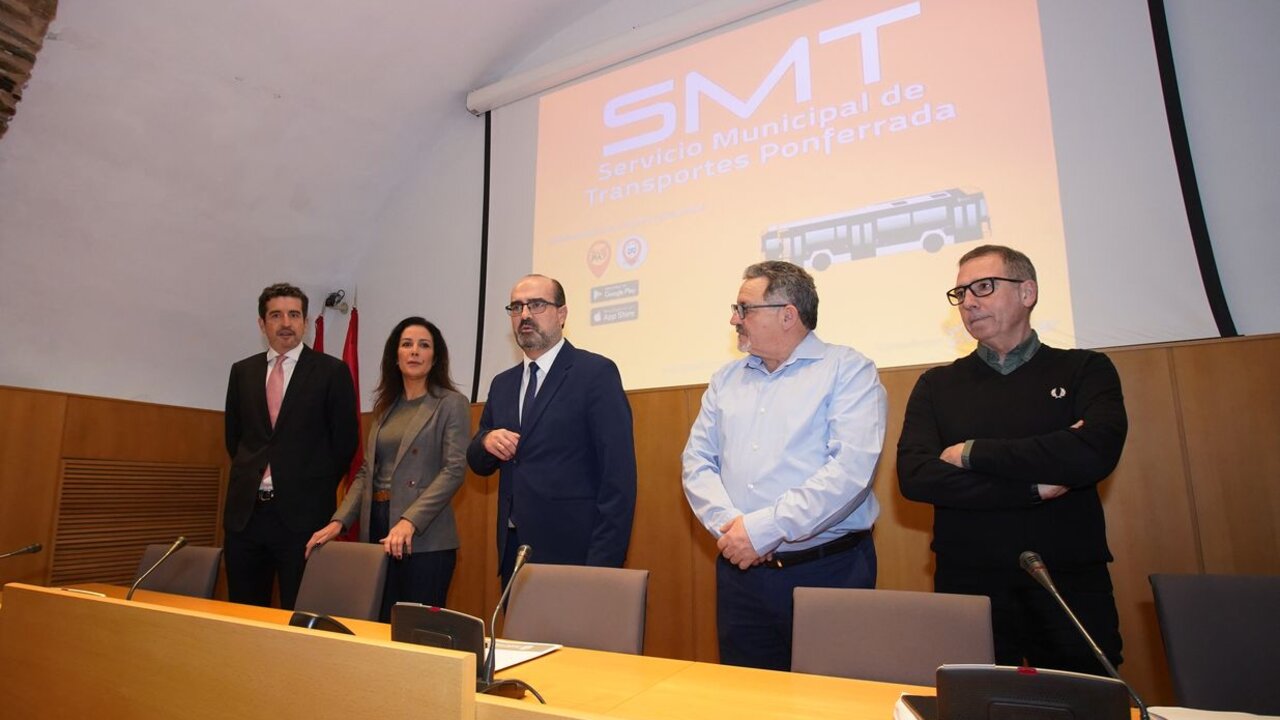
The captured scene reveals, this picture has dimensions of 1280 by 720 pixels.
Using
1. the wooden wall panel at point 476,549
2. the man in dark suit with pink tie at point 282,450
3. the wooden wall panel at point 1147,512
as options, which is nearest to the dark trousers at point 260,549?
the man in dark suit with pink tie at point 282,450

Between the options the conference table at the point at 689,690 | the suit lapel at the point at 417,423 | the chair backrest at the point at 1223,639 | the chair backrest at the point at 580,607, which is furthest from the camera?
the suit lapel at the point at 417,423

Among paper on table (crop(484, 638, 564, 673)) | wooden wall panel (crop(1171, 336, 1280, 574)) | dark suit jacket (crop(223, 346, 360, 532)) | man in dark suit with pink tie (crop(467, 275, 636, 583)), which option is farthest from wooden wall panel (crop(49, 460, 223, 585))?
wooden wall panel (crop(1171, 336, 1280, 574))

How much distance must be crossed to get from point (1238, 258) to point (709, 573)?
2.33m

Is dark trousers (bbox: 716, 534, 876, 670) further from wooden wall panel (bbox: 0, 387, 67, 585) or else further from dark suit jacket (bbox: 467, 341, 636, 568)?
wooden wall panel (bbox: 0, 387, 67, 585)

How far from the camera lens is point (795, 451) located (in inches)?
78.4

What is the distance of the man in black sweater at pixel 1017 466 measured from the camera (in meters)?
1.71

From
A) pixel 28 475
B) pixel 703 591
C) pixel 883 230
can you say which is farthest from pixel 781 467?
pixel 28 475

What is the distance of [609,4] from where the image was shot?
4.38 metres

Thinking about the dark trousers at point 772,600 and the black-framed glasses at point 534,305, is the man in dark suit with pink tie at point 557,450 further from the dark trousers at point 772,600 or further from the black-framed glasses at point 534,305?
the dark trousers at point 772,600

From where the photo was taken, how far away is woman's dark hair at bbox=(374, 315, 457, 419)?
9.56ft

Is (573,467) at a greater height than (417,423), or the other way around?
(417,423)

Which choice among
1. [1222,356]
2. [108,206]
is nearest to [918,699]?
[1222,356]

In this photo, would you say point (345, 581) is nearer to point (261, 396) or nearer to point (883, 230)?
point (261, 396)

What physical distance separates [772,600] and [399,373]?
5.90ft
